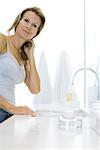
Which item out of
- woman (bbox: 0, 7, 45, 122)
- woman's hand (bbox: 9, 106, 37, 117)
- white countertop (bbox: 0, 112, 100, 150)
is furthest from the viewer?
woman (bbox: 0, 7, 45, 122)

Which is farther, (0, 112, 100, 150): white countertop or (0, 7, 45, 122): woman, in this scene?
(0, 7, 45, 122): woman

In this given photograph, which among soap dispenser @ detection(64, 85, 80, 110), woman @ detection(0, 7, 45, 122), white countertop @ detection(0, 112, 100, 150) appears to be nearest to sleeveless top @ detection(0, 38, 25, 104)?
woman @ detection(0, 7, 45, 122)

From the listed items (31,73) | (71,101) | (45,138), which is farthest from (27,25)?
(45,138)

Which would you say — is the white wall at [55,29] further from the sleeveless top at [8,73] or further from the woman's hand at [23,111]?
the woman's hand at [23,111]

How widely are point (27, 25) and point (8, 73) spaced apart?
382 mm

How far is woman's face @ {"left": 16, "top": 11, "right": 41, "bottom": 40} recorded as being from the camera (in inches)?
86.4

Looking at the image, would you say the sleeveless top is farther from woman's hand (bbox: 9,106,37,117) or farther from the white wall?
the white wall

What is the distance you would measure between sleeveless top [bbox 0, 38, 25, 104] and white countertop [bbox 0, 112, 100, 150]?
67 cm

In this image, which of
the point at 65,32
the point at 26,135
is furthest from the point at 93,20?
the point at 26,135

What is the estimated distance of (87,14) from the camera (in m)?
2.83

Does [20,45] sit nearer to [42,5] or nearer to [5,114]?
[5,114]

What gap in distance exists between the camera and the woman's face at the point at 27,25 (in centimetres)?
220

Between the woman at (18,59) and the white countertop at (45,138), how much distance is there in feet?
1.52

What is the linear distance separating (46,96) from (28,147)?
1.97 metres
